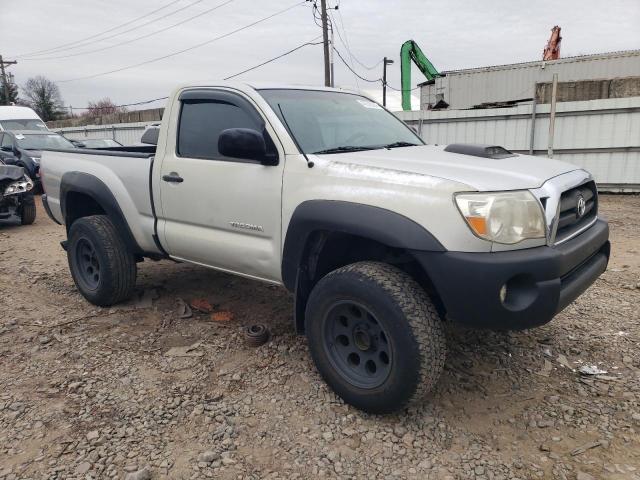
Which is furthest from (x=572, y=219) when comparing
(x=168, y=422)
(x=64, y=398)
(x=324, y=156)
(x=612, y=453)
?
(x=64, y=398)

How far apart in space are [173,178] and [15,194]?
258 inches

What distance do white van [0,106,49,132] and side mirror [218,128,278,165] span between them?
1563cm

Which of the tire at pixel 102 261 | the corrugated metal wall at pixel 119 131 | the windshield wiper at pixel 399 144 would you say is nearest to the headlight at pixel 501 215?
the windshield wiper at pixel 399 144

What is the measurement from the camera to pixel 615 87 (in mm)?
10188

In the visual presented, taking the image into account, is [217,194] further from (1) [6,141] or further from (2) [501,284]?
(1) [6,141]

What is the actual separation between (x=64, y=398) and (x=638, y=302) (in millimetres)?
4541

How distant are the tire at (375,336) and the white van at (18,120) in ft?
53.3

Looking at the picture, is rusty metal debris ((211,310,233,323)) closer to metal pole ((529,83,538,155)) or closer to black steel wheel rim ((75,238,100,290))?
black steel wheel rim ((75,238,100,290))

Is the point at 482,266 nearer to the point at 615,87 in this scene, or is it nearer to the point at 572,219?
the point at 572,219

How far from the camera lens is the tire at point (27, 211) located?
878 centimetres

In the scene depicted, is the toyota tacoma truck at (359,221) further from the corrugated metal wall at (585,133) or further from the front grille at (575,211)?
the corrugated metal wall at (585,133)

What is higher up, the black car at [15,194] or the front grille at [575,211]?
the front grille at [575,211]

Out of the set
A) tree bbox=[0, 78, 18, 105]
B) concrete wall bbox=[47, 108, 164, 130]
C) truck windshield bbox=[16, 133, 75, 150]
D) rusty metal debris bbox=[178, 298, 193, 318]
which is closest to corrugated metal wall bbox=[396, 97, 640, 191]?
rusty metal debris bbox=[178, 298, 193, 318]

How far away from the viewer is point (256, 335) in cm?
363
